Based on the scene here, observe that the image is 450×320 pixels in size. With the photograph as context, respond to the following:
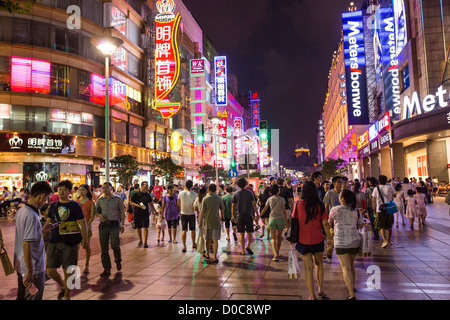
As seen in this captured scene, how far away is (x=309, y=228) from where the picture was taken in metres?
5.58

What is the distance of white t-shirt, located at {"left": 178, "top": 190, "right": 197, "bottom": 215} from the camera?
33.5 ft

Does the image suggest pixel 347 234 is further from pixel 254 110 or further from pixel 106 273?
pixel 254 110

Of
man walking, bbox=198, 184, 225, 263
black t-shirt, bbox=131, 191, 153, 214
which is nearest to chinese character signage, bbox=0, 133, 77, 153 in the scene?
black t-shirt, bbox=131, 191, 153, 214

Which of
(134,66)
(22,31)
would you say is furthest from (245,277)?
(134,66)

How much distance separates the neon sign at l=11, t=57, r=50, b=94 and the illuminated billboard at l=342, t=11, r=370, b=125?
34383 mm

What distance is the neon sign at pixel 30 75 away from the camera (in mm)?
25516

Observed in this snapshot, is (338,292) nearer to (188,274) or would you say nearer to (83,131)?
(188,274)

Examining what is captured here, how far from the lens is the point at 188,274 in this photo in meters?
7.26

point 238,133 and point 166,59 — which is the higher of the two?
point 166,59

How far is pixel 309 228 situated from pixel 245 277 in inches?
80.6

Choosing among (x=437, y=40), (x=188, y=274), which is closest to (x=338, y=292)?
(x=188, y=274)

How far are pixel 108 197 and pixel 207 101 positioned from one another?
51.4 m

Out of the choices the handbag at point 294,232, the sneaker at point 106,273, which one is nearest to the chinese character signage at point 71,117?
the sneaker at point 106,273

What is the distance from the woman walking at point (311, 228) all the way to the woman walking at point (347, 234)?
0.22m
